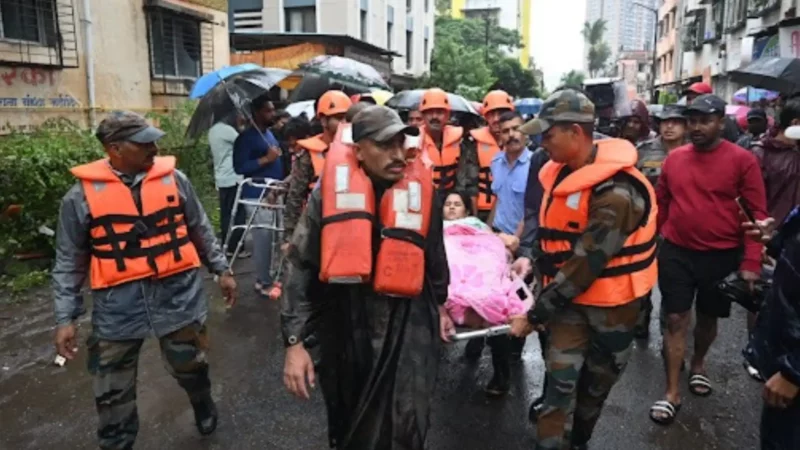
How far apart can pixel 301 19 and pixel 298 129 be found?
19.9m

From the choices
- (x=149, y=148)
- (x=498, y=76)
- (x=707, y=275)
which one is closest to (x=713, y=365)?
(x=707, y=275)

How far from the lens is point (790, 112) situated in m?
3.85

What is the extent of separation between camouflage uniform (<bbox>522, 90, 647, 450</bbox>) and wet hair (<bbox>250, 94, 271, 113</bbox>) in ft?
12.5

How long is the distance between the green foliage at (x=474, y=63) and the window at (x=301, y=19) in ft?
23.8

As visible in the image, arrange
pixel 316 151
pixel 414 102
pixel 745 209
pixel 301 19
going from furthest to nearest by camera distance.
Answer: pixel 301 19
pixel 414 102
pixel 316 151
pixel 745 209

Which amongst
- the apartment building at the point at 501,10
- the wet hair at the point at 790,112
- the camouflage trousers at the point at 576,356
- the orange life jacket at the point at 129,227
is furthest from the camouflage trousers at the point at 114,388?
the apartment building at the point at 501,10

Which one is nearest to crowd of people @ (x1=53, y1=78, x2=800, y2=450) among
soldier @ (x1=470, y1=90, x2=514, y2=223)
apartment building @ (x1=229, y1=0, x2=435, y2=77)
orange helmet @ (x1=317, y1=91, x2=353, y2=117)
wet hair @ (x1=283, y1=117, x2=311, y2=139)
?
soldier @ (x1=470, y1=90, x2=514, y2=223)

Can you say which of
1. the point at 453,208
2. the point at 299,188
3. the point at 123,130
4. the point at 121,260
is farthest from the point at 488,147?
the point at 121,260

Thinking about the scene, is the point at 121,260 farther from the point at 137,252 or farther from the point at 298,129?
the point at 298,129

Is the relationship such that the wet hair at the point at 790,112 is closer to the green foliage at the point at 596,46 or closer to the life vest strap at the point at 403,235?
the life vest strap at the point at 403,235

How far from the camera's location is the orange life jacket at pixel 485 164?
16.4 feet

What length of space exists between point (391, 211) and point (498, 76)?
1377 inches

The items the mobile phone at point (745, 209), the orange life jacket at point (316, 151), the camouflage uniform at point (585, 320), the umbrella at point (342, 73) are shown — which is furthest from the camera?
the umbrella at point (342, 73)

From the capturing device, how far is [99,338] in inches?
117
